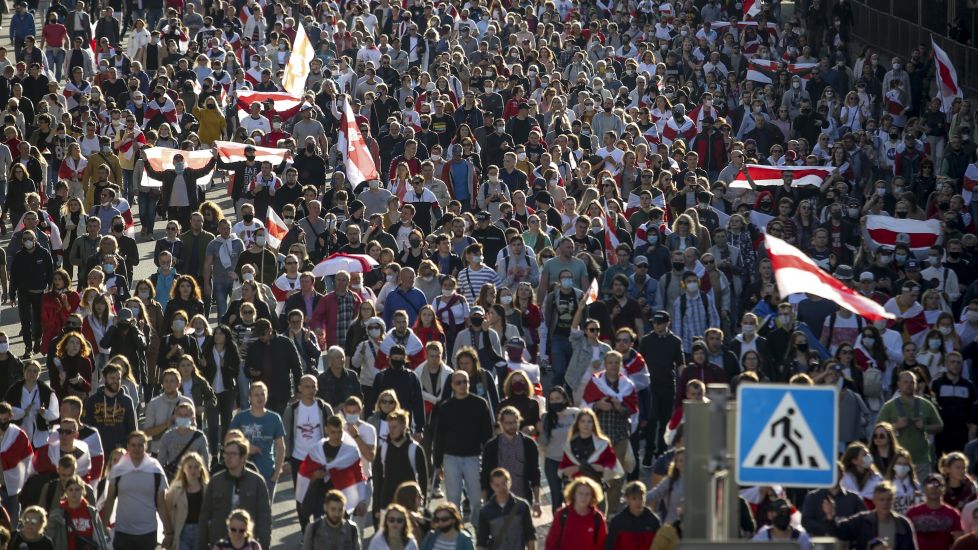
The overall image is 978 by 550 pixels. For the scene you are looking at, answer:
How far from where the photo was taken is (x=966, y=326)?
2072 cm

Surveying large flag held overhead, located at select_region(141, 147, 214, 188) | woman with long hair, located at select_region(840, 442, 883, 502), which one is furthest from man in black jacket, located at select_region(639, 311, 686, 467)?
large flag held overhead, located at select_region(141, 147, 214, 188)

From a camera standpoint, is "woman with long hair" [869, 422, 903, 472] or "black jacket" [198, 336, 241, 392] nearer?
"woman with long hair" [869, 422, 903, 472]

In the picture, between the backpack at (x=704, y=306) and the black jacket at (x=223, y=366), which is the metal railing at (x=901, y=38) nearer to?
the backpack at (x=704, y=306)

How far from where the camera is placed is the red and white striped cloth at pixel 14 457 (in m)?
16.3

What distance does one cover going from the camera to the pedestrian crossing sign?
31.4 feet

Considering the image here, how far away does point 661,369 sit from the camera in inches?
747

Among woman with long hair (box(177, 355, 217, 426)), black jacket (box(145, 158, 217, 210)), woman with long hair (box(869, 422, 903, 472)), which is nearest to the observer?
woman with long hair (box(869, 422, 903, 472))

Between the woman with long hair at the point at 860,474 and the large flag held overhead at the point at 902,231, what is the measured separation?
28.1 ft

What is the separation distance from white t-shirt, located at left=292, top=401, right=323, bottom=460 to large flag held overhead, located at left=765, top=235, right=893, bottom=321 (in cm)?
379

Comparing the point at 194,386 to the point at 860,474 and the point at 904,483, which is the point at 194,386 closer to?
the point at 860,474

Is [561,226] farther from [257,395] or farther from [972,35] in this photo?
[972,35]

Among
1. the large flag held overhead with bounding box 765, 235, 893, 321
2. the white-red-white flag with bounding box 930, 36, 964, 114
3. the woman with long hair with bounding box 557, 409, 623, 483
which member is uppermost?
the white-red-white flag with bounding box 930, 36, 964, 114

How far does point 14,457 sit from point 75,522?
1.66 m

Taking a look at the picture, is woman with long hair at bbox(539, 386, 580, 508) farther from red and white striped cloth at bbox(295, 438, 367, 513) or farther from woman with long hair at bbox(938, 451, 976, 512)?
woman with long hair at bbox(938, 451, 976, 512)
